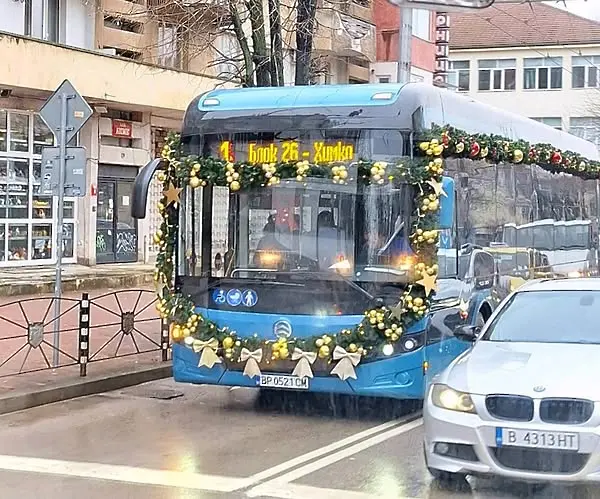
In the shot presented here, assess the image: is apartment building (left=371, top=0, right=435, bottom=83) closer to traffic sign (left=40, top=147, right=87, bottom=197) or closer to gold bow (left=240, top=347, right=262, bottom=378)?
traffic sign (left=40, top=147, right=87, bottom=197)

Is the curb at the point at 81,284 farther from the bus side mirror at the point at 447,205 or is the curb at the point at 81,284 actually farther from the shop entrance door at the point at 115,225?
the bus side mirror at the point at 447,205

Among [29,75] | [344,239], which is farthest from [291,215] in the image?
[29,75]

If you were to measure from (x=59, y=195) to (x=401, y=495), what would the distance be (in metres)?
6.15

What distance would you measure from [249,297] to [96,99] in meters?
15.7

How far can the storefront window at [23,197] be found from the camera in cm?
2388

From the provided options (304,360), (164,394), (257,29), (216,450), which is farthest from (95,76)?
(216,450)

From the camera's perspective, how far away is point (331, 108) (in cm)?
1008

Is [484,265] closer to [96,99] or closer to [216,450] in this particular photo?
[216,450]

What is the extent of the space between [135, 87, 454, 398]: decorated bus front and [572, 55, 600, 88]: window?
50.3 m

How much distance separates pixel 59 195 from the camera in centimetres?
1178

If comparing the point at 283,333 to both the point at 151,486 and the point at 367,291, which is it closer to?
the point at 367,291

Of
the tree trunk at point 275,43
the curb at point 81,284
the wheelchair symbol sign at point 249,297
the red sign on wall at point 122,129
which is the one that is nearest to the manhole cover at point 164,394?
the wheelchair symbol sign at point 249,297

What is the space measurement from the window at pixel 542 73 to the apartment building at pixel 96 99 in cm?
3250

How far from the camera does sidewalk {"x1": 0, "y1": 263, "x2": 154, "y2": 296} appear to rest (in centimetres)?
2042
